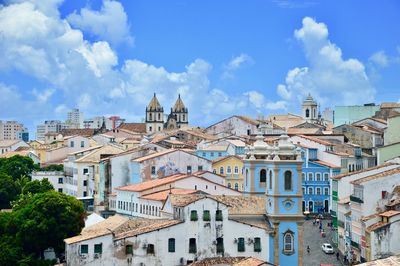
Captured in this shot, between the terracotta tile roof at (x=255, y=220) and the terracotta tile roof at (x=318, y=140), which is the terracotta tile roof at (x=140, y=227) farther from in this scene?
the terracotta tile roof at (x=318, y=140)

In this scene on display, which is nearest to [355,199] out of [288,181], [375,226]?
[375,226]

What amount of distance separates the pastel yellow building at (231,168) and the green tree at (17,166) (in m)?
31.3

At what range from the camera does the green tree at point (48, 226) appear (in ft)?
221

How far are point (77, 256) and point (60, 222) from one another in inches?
447

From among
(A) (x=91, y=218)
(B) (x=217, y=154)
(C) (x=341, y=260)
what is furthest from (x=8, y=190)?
(C) (x=341, y=260)

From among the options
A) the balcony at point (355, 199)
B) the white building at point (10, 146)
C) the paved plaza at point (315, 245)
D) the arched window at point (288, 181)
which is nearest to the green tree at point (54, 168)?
the paved plaza at point (315, 245)

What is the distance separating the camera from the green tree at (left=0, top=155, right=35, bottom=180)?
12506cm

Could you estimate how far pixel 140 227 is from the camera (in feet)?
197

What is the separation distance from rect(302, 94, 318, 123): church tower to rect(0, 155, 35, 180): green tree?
52150 mm

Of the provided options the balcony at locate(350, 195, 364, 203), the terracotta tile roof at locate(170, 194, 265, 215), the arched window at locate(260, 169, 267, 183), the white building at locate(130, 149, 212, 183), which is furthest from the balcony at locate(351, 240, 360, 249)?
the white building at locate(130, 149, 212, 183)

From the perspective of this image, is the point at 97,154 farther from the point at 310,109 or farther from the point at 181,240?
the point at 310,109

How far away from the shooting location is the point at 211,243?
58156 mm

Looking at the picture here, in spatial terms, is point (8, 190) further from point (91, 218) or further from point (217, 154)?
point (91, 218)

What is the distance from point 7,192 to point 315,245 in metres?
43.1
